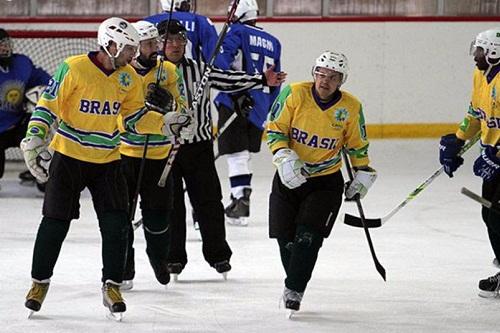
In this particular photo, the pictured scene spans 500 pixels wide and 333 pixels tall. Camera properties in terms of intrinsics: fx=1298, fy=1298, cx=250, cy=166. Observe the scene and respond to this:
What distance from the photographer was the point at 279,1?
31.1ft

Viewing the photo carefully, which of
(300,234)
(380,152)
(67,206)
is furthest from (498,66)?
(380,152)

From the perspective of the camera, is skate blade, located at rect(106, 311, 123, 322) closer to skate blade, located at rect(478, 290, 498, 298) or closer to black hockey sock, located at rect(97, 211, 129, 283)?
black hockey sock, located at rect(97, 211, 129, 283)

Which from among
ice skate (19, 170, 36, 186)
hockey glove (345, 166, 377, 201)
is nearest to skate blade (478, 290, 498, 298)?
hockey glove (345, 166, 377, 201)

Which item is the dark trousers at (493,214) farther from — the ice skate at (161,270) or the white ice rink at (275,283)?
the ice skate at (161,270)

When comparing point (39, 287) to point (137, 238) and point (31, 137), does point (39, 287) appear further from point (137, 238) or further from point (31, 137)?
point (137, 238)

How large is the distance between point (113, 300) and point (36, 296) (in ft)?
0.88

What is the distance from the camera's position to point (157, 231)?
5.14 metres

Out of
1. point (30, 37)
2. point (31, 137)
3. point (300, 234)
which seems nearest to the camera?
point (31, 137)

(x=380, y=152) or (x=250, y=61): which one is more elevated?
(x=250, y=61)

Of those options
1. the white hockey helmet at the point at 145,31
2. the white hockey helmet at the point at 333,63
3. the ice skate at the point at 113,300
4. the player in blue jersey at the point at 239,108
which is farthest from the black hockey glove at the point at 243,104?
the ice skate at the point at 113,300

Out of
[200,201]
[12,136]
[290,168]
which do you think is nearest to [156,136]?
[200,201]

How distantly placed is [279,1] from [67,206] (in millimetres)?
5232

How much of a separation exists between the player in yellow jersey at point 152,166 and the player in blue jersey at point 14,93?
291 cm

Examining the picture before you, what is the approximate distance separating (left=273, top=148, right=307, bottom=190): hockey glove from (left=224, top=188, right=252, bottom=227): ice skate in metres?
2.32
